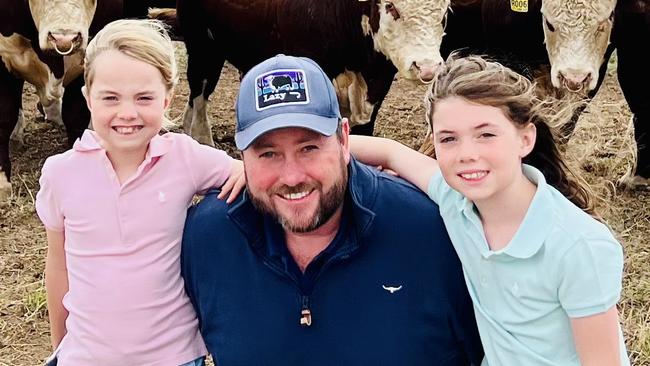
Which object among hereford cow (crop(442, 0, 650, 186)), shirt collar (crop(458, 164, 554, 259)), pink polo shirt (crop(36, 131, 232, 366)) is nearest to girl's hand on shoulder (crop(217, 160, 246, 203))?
pink polo shirt (crop(36, 131, 232, 366))

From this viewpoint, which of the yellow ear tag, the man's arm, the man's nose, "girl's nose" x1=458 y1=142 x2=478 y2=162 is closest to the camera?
"girl's nose" x1=458 y1=142 x2=478 y2=162

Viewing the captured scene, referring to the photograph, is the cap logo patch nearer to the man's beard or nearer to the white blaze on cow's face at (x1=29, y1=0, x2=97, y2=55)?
the man's beard

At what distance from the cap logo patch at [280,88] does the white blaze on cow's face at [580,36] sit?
A: 3.65 metres

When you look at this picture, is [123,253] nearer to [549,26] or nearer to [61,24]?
[61,24]

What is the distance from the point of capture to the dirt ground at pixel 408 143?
12.6 ft

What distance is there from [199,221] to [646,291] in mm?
2741

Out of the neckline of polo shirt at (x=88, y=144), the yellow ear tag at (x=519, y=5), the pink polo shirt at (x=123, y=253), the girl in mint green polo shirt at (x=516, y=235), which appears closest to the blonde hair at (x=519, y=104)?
the girl in mint green polo shirt at (x=516, y=235)

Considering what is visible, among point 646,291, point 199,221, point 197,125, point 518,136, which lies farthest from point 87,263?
point 197,125

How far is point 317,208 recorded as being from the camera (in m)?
2.11

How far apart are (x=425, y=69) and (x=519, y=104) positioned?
11.3ft

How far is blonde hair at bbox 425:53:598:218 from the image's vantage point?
2.04 m

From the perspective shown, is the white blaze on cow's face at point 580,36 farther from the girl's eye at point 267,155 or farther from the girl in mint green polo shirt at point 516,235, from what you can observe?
the girl's eye at point 267,155

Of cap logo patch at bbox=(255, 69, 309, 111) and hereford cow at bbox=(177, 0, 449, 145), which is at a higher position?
cap logo patch at bbox=(255, 69, 309, 111)

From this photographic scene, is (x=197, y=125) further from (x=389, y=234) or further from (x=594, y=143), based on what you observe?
(x=389, y=234)
